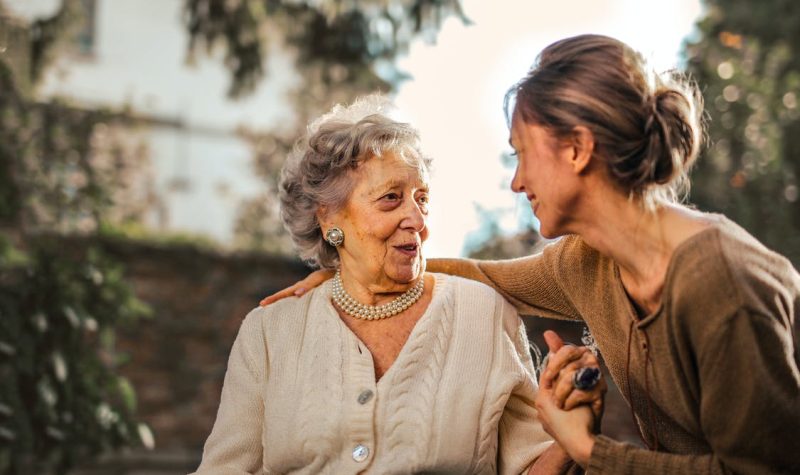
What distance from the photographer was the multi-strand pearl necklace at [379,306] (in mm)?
2887

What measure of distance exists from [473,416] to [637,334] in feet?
1.78

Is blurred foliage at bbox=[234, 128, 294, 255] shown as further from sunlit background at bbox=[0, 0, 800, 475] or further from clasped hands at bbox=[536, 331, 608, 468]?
clasped hands at bbox=[536, 331, 608, 468]

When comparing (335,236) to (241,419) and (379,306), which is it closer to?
(379,306)

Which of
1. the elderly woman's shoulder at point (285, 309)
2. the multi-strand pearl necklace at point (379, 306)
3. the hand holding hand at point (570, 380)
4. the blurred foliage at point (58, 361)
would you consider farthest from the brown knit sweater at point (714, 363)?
the blurred foliage at point (58, 361)

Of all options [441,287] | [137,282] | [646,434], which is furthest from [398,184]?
[137,282]

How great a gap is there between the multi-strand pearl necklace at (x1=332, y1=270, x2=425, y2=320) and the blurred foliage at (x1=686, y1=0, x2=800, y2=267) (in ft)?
12.0

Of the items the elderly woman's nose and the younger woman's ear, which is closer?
the younger woman's ear

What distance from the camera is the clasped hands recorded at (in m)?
2.34

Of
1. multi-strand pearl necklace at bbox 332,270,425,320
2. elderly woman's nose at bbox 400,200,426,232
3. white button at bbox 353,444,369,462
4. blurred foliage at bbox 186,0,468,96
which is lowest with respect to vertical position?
white button at bbox 353,444,369,462

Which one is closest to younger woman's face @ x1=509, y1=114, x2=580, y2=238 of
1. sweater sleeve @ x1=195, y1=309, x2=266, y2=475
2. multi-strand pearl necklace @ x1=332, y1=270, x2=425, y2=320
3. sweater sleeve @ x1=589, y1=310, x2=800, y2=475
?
sweater sleeve @ x1=589, y1=310, x2=800, y2=475

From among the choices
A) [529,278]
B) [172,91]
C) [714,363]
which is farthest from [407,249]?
[172,91]

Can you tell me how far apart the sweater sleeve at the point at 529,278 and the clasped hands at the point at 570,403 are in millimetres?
403

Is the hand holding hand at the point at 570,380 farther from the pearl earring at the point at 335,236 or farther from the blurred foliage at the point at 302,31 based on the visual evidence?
the blurred foliage at the point at 302,31

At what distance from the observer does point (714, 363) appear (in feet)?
6.89
